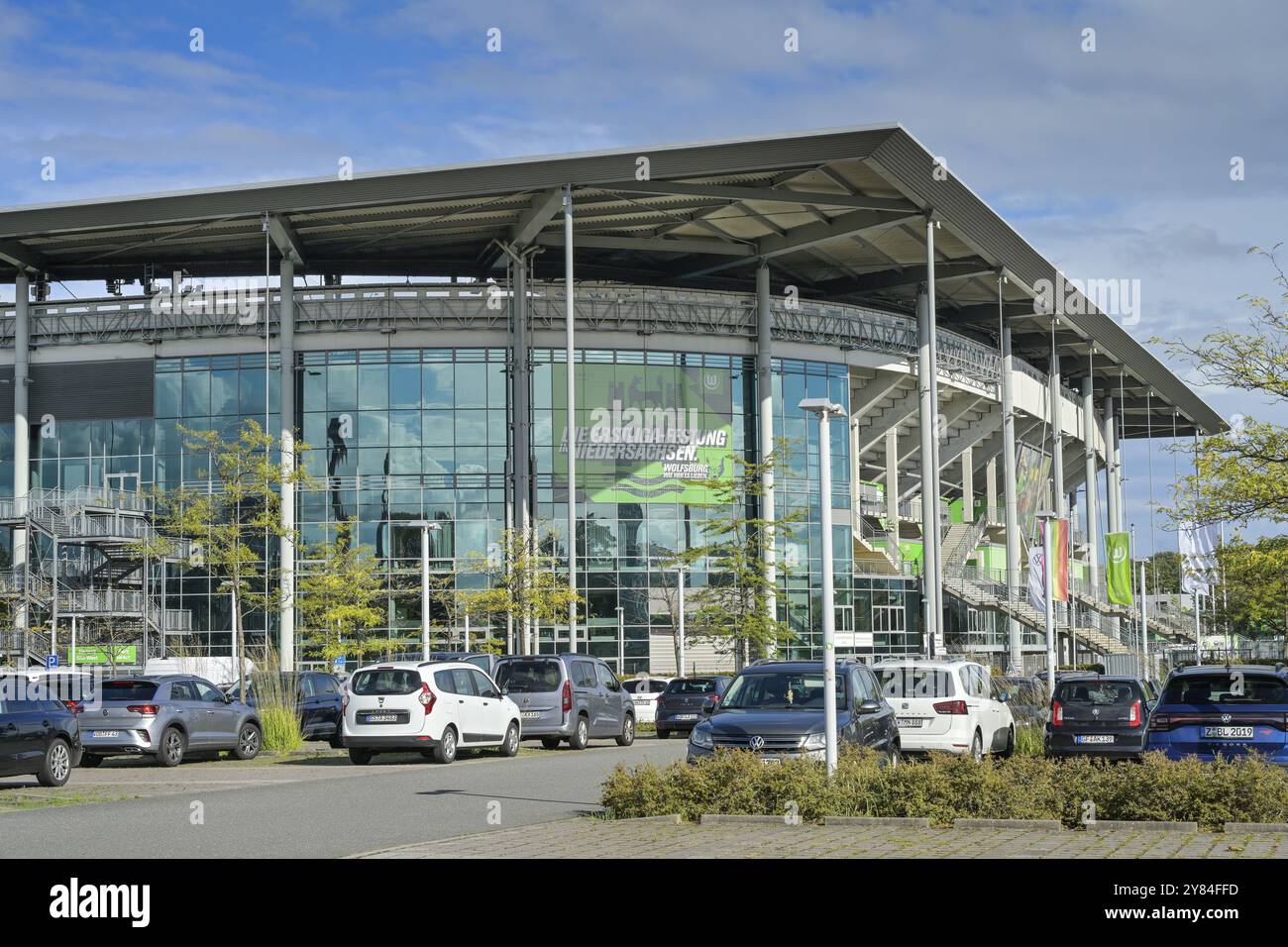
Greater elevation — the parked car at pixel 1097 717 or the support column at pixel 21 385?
the support column at pixel 21 385

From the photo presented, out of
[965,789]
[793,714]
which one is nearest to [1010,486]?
[793,714]

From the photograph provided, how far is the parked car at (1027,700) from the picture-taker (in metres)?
27.1

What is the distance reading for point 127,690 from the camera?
24.8 meters

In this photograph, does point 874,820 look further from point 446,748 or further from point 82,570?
point 82,570

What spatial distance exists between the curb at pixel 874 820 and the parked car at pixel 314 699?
17765 mm

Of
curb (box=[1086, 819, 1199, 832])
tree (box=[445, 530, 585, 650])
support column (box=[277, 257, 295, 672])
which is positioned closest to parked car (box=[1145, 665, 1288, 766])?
curb (box=[1086, 819, 1199, 832])

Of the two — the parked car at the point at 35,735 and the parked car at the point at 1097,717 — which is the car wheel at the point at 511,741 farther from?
the parked car at the point at 1097,717

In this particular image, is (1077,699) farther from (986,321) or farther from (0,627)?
(986,321)

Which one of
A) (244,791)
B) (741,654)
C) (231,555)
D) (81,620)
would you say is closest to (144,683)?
(244,791)

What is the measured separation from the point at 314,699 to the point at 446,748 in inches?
326

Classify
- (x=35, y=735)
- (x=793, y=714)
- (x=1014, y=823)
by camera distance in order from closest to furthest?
(x=1014, y=823), (x=793, y=714), (x=35, y=735)

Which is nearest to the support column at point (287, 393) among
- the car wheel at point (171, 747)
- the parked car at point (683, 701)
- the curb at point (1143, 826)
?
the parked car at point (683, 701)

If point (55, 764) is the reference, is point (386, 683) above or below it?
above

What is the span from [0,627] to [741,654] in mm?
22325
